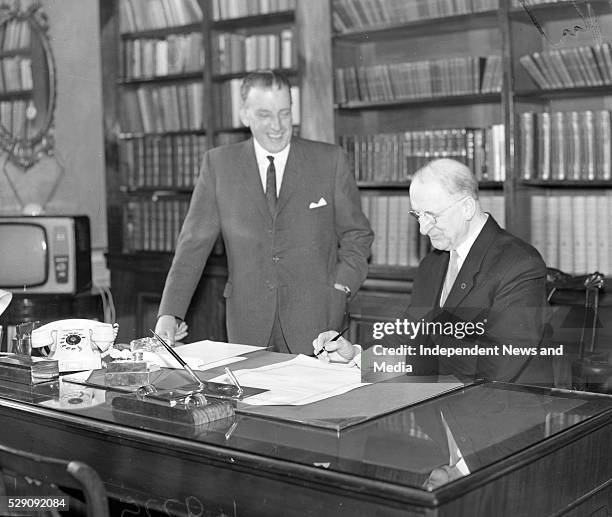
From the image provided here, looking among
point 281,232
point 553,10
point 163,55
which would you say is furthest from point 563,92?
point 163,55

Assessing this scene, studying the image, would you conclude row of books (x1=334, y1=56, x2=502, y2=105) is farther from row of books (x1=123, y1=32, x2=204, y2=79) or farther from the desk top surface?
the desk top surface

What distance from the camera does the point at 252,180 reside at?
3.42 m

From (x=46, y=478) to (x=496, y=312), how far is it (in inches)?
51.6

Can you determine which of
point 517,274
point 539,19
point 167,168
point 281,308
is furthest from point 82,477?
point 167,168

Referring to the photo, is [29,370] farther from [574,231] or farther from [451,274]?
[574,231]

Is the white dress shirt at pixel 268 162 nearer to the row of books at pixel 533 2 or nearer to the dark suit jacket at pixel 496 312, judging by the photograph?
the dark suit jacket at pixel 496 312

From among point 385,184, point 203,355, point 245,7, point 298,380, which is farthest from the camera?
point 245,7

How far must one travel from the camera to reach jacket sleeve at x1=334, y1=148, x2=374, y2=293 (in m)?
3.33

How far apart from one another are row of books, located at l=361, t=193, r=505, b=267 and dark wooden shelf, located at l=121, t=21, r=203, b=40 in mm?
1387

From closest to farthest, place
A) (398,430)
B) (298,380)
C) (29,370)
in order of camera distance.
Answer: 1. (398,430)
2. (298,380)
3. (29,370)

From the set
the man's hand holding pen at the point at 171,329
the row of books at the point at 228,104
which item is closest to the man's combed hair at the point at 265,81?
the man's hand holding pen at the point at 171,329

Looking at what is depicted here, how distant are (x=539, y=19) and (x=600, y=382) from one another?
1799mm

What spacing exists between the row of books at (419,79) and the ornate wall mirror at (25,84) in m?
1.80

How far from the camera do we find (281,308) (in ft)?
11.1
